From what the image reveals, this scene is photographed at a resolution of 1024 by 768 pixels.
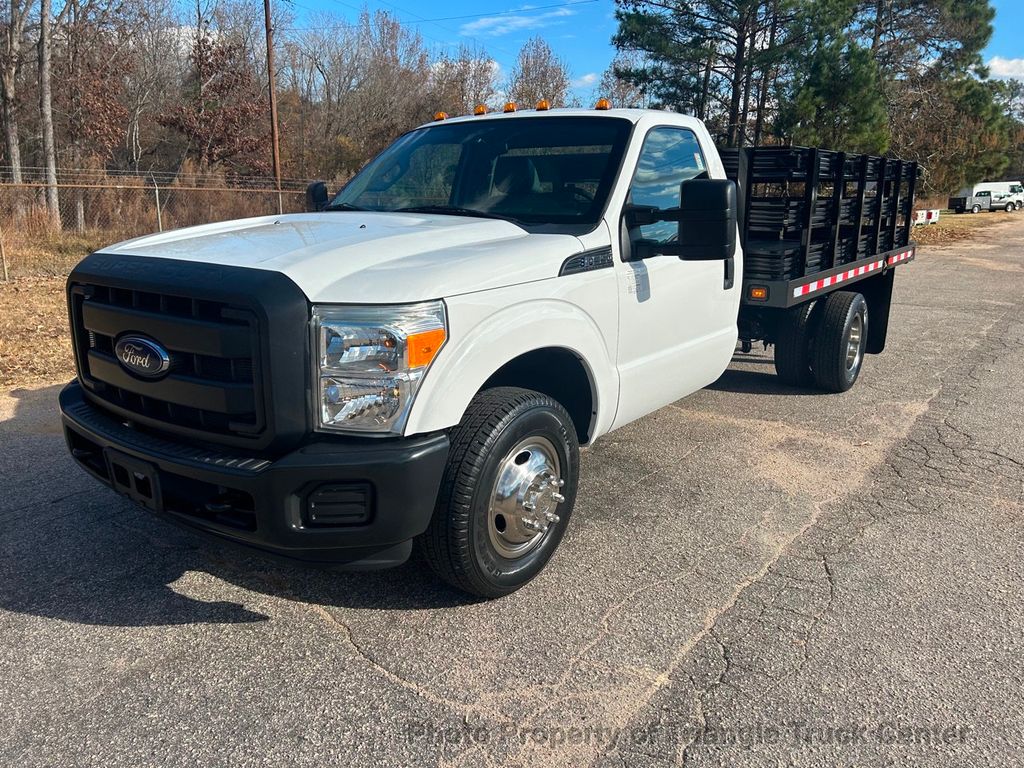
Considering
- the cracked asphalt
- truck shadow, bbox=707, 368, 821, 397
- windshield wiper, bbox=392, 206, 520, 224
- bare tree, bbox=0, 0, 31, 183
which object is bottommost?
the cracked asphalt

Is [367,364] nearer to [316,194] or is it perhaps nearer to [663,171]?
[663,171]

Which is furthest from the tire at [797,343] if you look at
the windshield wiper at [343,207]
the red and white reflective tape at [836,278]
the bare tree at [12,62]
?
the bare tree at [12,62]

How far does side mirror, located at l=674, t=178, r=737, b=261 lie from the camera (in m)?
3.33

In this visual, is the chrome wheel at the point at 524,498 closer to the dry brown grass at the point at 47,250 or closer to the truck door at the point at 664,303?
the truck door at the point at 664,303

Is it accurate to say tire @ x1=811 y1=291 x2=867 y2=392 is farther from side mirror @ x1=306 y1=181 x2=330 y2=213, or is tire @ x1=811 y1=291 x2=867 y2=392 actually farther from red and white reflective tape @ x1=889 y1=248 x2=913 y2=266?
side mirror @ x1=306 y1=181 x2=330 y2=213

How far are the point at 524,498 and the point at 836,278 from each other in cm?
408

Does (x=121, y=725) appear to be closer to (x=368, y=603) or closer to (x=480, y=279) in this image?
(x=368, y=603)

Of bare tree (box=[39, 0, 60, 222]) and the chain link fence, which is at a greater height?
bare tree (box=[39, 0, 60, 222])

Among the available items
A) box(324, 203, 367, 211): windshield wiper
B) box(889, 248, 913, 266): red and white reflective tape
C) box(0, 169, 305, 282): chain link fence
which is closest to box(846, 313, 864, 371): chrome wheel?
box(889, 248, 913, 266): red and white reflective tape

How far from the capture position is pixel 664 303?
13.4ft

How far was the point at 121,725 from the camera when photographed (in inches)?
99.7

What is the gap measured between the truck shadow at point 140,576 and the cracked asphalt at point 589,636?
14 mm

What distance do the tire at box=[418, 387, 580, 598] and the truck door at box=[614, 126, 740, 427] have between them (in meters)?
0.69

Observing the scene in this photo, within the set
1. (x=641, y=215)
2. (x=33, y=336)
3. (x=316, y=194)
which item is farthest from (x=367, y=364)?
(x=33, y=336)
